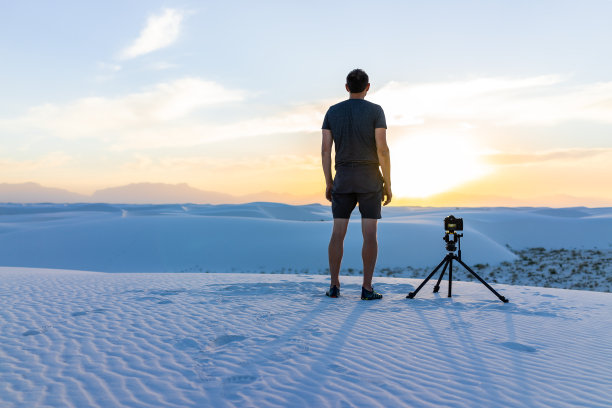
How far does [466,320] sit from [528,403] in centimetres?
183

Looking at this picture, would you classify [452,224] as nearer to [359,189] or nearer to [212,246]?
[359,189]

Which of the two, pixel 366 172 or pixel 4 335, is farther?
pixel 366 172

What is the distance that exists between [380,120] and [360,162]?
0.50 metres

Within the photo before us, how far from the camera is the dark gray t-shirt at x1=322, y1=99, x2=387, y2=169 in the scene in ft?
15.7

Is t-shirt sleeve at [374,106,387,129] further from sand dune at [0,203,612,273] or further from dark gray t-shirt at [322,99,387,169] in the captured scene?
sand dune at [0,203,612,273]

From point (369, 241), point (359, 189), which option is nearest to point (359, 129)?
point (359, 189)

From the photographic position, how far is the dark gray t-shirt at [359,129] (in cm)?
479

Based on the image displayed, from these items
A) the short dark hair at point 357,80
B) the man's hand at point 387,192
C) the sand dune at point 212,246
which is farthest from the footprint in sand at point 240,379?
the sand dune at point 212,246

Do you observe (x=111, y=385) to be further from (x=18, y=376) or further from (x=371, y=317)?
(x=371, y=317)

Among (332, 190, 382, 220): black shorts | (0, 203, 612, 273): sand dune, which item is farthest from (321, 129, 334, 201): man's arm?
(0, 203, 612, 273): sand dune

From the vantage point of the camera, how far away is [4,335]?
367cm

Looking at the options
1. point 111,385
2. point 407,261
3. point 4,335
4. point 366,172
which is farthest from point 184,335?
point 407,261

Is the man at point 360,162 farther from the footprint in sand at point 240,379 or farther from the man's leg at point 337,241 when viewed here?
the footprint in sand at point 240,379

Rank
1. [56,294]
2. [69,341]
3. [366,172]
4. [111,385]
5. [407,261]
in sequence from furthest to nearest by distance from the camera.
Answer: [407,261] < [56,294] < [366,172] < [69,341] < [111,385]
